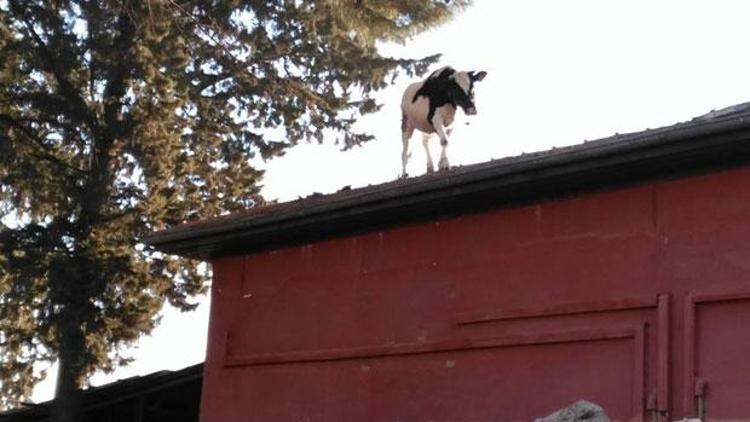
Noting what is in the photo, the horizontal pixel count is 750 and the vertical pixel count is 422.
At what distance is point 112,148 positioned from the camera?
20734 millimetres

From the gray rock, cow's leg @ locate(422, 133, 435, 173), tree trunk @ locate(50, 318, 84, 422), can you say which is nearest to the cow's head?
cow's leg @ locate(422, 133, 435, 173)

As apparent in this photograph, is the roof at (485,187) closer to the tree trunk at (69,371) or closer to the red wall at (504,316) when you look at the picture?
the red wall at (504,316)

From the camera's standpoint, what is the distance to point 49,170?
20.5 metres

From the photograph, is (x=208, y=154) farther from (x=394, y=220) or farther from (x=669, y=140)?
(x=669, y=140)

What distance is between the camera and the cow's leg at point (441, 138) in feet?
50.6

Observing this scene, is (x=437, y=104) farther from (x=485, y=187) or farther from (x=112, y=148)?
(x=112, y=148)

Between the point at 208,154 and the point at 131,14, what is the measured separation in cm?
336

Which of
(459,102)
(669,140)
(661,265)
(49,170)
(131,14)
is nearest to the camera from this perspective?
(669,140)

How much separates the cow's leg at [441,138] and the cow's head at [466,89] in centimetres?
A: 33

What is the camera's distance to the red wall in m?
10.9

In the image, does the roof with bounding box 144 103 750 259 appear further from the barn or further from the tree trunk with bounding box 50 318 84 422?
the tree trunk with bounding box 50 318 84 422

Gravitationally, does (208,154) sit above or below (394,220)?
above

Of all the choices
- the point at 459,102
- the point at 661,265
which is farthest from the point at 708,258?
the point at 459,102

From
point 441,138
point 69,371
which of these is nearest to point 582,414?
point 441,138
